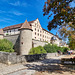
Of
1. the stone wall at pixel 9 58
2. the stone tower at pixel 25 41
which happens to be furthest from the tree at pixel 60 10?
the stone tower at pixel 25 41

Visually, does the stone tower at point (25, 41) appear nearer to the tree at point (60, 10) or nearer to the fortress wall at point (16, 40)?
the fortress wall at point (16, 40)

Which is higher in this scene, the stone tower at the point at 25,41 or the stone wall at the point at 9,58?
the stone tower at the point at 25,41

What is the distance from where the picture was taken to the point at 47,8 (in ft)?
26.4

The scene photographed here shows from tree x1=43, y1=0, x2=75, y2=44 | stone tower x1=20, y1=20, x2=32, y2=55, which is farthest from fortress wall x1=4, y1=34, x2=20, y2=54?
tree x1=43, y1=0, x2=75, y2=44

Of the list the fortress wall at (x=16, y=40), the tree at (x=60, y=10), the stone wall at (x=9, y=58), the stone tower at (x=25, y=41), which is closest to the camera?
the tree at (x=60, y=10)

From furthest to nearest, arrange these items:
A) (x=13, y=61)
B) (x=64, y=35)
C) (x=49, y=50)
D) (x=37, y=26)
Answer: (x=37, y=26) < (x=49, y=50) < (x=64, y=35) < (x=13, y=61)

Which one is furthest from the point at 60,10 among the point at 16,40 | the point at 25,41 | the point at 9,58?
the point at 16,40

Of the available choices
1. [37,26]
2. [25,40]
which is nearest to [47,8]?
[25,40]

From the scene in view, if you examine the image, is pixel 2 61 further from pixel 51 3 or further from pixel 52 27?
pixel 51 3

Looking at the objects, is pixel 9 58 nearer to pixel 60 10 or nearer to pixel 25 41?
pixel 60 10

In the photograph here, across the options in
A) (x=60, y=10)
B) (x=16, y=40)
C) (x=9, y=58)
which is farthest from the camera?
(x=16, y=40)

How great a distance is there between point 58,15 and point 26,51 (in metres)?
16.6

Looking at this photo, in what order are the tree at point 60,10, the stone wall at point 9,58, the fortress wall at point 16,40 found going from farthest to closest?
the fortress wall at point 16,40 < the stone wall at point 9,58 < the tree at point 60,10

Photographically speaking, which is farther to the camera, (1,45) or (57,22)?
(1,45)
